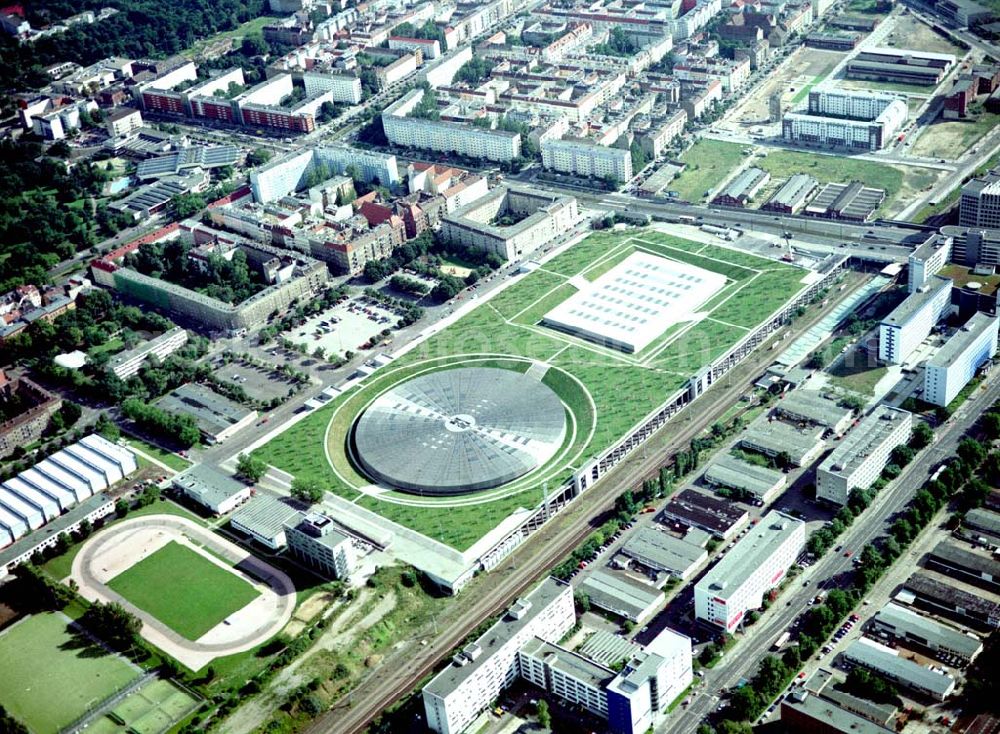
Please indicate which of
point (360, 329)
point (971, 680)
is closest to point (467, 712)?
point (971, 680)

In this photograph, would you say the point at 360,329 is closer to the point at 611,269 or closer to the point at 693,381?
the point at 611,269

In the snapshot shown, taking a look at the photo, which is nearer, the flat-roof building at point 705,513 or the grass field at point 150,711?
the grass field at point 150,711

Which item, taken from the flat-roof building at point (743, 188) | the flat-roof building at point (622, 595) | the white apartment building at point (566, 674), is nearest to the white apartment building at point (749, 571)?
the flat-roof building at point (622, 595)

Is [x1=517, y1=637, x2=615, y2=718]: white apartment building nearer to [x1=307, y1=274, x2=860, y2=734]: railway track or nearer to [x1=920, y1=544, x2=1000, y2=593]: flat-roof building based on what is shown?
[x1=307, y1=274, x2=860, y2=734]: railway track

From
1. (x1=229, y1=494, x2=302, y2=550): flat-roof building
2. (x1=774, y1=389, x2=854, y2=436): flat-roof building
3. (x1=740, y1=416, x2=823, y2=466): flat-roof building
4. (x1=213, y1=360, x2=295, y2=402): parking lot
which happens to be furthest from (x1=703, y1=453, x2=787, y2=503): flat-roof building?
(x1=213, y1=360, x2=295, y2=402): parking lot

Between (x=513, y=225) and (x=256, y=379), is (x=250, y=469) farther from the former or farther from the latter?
(x=513, y=225)

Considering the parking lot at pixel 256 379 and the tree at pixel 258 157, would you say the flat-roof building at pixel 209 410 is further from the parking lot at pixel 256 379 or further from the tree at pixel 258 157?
the tree at pixel 258 157
